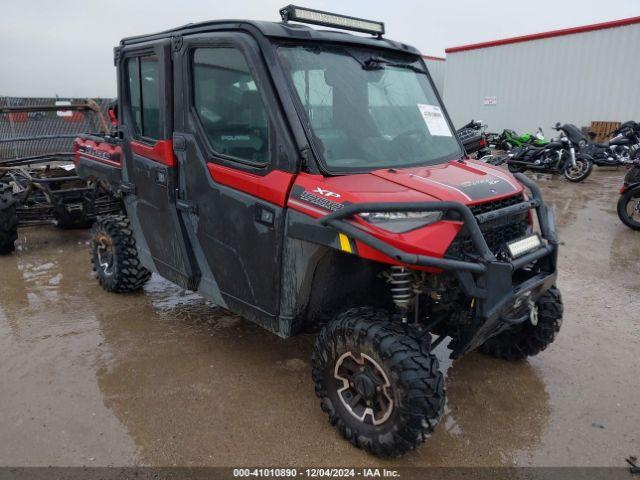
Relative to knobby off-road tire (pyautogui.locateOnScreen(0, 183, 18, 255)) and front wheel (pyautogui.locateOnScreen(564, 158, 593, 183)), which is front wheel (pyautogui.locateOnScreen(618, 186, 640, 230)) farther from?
knobby off-road tire (pyautogui.locateOnScreen(0, 183, 18, 255))

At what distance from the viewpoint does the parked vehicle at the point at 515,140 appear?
12727mm

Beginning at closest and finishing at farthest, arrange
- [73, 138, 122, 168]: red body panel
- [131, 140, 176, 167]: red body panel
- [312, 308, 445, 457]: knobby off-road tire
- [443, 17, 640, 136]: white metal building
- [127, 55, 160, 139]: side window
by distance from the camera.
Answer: [312, 308, 445, 457]: knobby off-road tire → [131, 140, 176, 167]: red body panel → [127, 55, 160, 139]: side window → [73, 138, 122, 168]: red body panel → [443, 17, 640, 136]: white metal building

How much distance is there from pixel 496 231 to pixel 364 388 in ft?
3.66

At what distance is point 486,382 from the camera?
350 centimetres

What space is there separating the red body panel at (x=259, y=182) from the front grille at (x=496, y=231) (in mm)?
942

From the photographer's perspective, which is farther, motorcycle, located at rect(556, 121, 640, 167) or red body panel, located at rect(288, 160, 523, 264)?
motorcycle, located at rect(556, 121, 640, 167)

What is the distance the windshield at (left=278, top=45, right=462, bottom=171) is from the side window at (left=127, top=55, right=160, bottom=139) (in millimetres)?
1274

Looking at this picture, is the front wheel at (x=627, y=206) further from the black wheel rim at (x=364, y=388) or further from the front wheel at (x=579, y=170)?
the black wheel rim at (x=364, y=388)

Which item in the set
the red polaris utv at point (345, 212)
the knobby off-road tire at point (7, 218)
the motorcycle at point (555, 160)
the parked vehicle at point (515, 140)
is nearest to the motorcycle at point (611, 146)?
the motorcycle at point (555, 160)

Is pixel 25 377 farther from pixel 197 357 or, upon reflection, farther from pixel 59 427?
pixel 197 357

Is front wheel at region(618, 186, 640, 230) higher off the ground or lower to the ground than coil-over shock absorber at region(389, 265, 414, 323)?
lower

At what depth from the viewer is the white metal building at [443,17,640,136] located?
46.8 ft

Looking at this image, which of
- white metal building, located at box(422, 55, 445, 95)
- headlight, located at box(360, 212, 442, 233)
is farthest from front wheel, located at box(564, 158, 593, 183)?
white metal building, located at box(422, 55, 445, 95)

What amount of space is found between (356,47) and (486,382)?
2.38m
